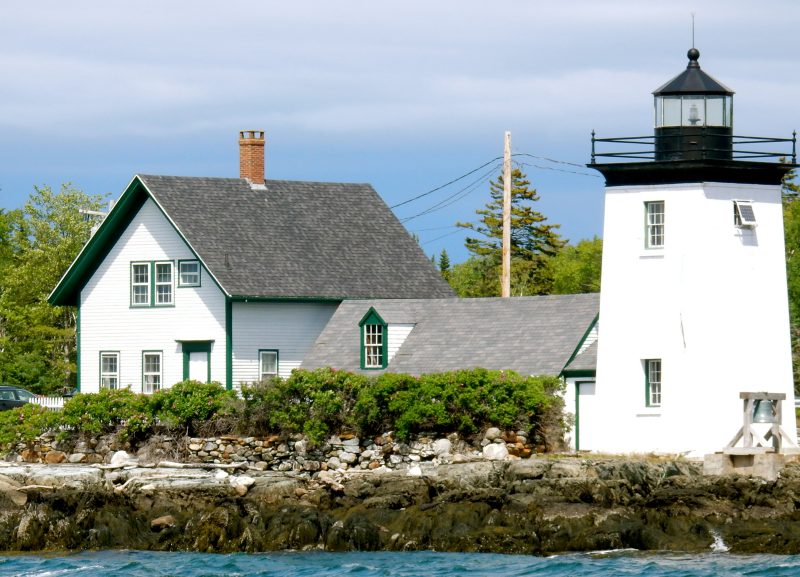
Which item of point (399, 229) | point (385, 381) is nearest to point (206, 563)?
point (385, 381)

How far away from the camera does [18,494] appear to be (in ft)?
93.9

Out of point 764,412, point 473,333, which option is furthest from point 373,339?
point 764,412

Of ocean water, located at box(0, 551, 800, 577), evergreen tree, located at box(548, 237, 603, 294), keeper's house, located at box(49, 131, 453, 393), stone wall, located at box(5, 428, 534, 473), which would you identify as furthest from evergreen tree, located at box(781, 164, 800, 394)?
ocean water, located at box(0, 551, 800, 577)

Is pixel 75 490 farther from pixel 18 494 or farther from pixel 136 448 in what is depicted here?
pixel 136 448

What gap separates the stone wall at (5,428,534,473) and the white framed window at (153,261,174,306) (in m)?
4.86

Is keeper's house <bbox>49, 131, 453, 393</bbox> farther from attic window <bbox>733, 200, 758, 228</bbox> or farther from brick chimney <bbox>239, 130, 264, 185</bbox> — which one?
attic window <bbox>733, 200, 758, 228</bbox>

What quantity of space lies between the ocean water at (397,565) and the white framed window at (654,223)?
6.78 metres

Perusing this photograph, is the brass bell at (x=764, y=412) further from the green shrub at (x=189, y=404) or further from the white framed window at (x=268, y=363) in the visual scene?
the white framed window at (x=268, y=363)

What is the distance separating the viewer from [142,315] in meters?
39.0

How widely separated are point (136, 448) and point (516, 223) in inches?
1246

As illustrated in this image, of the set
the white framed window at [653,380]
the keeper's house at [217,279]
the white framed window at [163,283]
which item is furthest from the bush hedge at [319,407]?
the white framed window at [163,283]

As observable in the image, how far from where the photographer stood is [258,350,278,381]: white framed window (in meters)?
37.9

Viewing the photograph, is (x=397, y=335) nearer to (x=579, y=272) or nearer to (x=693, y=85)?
(x=693, y=85)

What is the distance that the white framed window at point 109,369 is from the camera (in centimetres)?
3934
